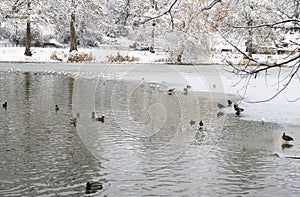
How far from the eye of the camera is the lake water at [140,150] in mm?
8539

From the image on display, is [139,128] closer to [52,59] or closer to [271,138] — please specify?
[271,138]

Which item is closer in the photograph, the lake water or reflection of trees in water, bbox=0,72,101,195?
the lake water

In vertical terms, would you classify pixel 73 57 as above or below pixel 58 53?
below

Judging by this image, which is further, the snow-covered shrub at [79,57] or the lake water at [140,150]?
the snow-covered shrub at [79,57]

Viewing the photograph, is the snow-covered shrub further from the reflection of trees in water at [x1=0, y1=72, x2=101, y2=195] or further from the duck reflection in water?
the duck reflection in water

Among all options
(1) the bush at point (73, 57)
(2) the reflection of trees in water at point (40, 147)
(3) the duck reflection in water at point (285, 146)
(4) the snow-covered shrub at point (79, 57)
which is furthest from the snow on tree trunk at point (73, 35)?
(3) the duck reflection in water at point (285, 146)

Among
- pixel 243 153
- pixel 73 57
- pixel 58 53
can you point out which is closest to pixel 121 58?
pixel 73 57

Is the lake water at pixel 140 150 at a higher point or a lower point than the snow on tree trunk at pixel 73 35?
lower

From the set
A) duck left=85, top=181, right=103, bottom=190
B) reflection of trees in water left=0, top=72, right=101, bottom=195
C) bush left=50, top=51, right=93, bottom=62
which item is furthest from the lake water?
bush left=50, top=51, right=93, bottom=62

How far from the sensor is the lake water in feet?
28.0

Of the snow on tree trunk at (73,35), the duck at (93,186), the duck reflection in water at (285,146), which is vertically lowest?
the duck at (93,186)

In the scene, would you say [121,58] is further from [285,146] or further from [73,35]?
[285,146]

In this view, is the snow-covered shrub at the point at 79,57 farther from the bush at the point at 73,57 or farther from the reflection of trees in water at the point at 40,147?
the reflection of trees in water at the point at 40,147

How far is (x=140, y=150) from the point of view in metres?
11.0
